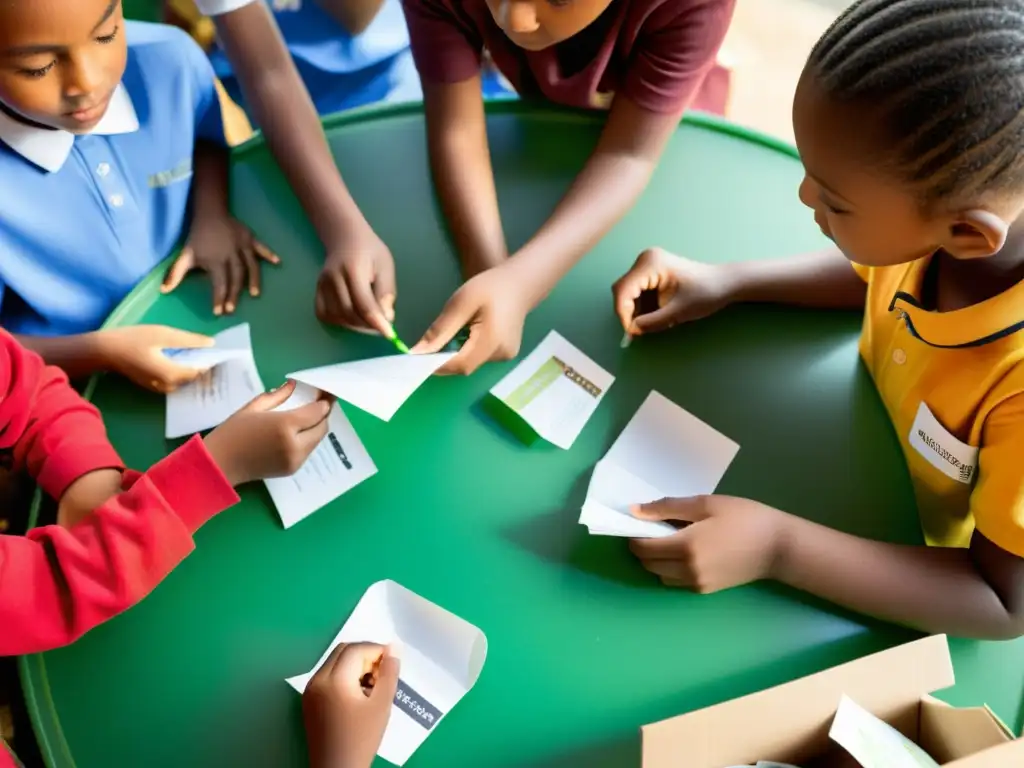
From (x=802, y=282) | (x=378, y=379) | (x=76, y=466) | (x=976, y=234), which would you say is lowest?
(x=76, y=466)

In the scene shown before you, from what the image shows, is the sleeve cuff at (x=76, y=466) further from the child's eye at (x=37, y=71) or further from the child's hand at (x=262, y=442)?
the child's eye at (x=37, y=71)

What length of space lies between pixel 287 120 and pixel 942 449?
2.84 feet

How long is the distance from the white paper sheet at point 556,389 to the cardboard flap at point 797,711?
335mm

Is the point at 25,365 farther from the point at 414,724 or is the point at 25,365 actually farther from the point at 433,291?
the point at 414,724

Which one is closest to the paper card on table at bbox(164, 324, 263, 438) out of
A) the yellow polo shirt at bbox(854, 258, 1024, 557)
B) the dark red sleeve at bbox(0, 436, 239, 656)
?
the dark red sleeve at bbox(0, 436, 239, 656)

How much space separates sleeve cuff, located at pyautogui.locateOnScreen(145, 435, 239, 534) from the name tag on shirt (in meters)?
0.69

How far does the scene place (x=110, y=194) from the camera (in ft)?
3.23

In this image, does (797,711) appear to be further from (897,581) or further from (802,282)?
(802,282)

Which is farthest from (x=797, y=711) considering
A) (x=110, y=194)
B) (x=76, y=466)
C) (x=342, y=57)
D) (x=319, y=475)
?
(x=342, y=57)

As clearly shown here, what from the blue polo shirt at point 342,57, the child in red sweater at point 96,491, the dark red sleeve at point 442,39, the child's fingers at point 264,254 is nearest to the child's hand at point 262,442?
the child in red sweater at point 96,491

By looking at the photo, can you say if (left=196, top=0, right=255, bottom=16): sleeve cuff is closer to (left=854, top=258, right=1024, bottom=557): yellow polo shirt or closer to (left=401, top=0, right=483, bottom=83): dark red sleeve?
(left=401, top=0, right=483, bottom=83): dark red sleeve

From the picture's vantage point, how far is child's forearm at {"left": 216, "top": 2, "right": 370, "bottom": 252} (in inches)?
39.7

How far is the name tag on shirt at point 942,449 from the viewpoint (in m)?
0.77

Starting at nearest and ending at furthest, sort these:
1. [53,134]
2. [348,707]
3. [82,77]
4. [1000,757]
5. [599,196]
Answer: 1. [1000,757]
2. [348,707]
3. [82,77]
4. [53,134]
5. [599,196]
